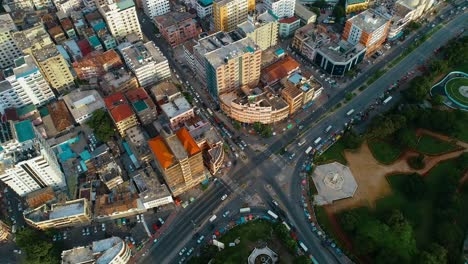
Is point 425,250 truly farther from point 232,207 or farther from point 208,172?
point 208,172

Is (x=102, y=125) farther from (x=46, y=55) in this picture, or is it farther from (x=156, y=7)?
(x=156, y=7)

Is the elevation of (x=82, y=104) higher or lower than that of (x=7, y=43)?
lower

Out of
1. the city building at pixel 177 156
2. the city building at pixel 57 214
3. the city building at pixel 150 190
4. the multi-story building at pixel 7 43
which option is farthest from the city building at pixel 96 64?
the city building at pixel 57 214

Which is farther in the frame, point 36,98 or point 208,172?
point 36,98

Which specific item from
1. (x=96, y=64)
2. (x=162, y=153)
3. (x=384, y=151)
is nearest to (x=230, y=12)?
(x=96, y=64)

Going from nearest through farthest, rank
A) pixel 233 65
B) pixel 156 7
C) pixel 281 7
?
pixel 233 65, pixel 281 7, pixel 156 7

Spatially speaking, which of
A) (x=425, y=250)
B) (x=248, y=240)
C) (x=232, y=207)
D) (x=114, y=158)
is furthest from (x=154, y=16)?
(x=425, y=250)
